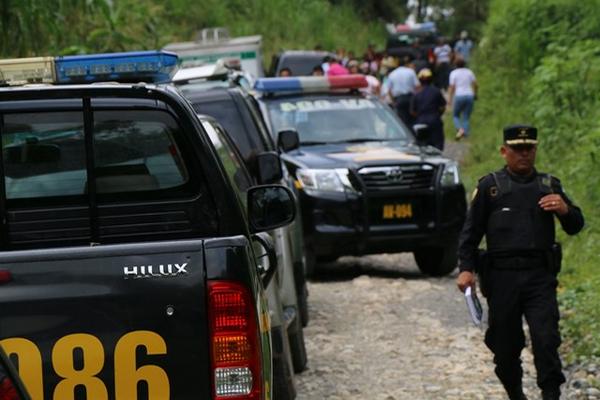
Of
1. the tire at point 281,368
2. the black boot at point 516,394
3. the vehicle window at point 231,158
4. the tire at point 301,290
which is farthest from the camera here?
the tire at point 301,290

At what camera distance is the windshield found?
13.4 meters

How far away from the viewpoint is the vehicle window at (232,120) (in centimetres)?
943

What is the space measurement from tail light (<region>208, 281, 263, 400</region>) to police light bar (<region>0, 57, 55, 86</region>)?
1565 mm

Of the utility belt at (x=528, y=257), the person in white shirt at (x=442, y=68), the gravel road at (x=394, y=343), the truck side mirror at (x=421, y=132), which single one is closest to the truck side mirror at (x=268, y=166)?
the gravel road at (x=394, y=343)

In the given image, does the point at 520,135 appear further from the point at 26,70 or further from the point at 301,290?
the point at 301,290

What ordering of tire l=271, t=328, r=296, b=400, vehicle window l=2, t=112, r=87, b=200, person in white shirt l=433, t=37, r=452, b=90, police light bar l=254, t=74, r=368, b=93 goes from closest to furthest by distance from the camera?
vehicle window l=2, t=112, r=87, b=200 → tire l=271, t=328, r=296, b=400 → police light bar l=254, t=74, r=368, b=93 → person in white shirt l=433, t=37, r=452, b=90

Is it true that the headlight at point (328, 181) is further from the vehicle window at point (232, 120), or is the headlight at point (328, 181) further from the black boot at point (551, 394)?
the black boot at point (551, 394)

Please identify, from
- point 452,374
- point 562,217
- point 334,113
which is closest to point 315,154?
point 334,113

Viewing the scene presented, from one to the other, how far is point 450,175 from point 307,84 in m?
2.08

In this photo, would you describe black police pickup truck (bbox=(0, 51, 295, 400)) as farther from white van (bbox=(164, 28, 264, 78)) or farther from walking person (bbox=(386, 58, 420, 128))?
white van (bbox=(164, 28, 264, 78))

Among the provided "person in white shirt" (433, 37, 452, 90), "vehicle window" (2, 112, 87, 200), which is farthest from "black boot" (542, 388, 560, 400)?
"person in white shirt" (433, 37, 452, 90)

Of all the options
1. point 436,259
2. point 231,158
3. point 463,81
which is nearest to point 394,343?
point 231,158

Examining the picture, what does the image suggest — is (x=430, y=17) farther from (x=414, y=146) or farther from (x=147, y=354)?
(x=147, y=354)

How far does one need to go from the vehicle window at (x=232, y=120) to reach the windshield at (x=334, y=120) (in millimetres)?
3751
